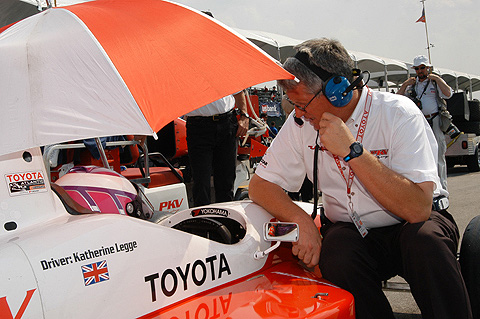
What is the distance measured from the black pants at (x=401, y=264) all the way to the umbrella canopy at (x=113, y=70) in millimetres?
790

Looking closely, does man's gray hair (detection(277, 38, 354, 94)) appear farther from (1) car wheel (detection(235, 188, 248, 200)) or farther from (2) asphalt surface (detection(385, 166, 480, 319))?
(1) car wheel (detection(235, 188, 248, 200))

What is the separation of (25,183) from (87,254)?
0.36 meters

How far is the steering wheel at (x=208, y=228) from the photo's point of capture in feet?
6.83

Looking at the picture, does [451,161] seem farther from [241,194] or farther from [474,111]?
[241,194]

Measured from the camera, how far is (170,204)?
4.09 m

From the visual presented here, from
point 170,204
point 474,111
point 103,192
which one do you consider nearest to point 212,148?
point 170,204

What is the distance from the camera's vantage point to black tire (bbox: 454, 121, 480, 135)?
10.2 meters

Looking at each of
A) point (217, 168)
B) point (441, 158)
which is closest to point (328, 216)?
point (217, 168)

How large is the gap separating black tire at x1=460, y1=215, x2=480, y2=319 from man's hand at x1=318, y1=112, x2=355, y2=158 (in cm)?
70

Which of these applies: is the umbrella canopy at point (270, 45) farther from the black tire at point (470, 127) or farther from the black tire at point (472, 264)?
the black tire at point (472, 264)

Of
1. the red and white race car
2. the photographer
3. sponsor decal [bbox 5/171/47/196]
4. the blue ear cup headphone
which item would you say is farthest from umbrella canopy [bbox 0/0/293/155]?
the photographer

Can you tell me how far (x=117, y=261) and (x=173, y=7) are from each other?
0.98 metres

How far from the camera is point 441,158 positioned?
20.6 feet

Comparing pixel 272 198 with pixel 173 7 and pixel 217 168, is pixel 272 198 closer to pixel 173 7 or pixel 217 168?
pixel 173 7
